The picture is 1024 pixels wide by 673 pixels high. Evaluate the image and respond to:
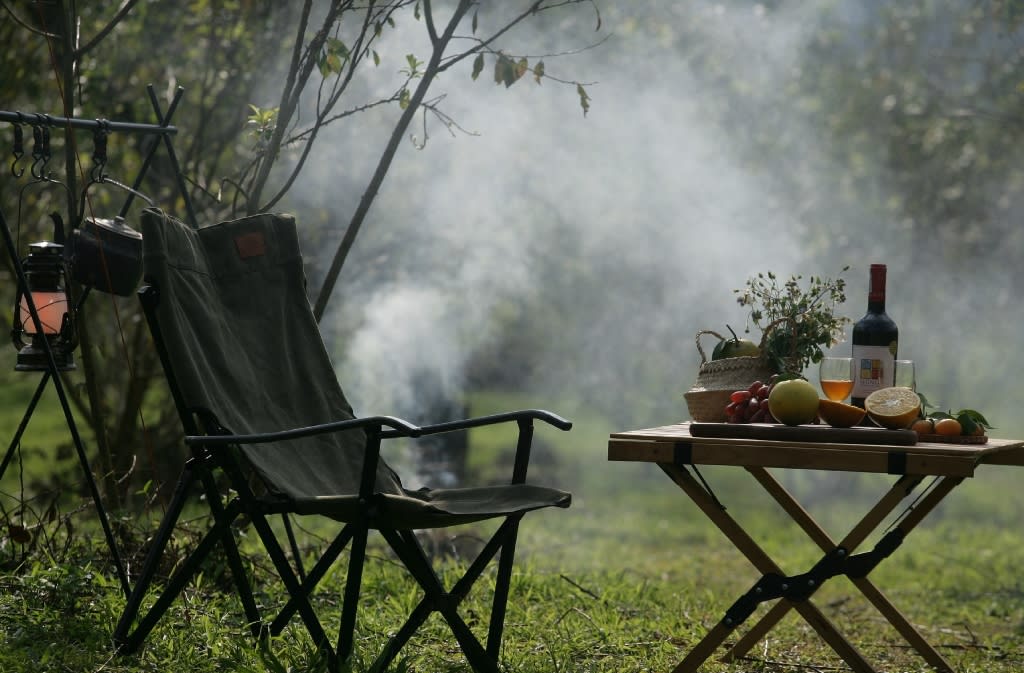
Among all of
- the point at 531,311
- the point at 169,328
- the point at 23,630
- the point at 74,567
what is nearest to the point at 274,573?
the point at 74,567

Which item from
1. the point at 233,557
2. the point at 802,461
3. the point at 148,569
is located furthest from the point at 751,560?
the point at 148,569

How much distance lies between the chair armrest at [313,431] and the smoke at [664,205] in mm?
4845

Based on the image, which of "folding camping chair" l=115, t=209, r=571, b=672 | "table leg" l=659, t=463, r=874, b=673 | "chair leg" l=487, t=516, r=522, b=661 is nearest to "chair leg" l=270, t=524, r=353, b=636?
"folding camping chair" l=115, t=209, r=571, b=672

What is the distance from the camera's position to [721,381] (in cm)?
267

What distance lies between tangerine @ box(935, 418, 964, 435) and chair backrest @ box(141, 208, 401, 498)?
49.6 inches

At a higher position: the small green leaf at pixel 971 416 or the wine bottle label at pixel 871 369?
the wine bottle label at pixel 871 369

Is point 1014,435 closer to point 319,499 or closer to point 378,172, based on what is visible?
point 378,172

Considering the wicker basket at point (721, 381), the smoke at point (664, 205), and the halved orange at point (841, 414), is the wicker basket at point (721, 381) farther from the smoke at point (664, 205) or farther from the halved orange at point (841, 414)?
the smoke at point (664, 205)

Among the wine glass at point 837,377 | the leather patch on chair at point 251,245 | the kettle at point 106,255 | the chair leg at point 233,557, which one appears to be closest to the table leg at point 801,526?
the wine glass at point 837,377

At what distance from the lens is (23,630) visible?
263 centimetres

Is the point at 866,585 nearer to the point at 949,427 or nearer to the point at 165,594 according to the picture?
the point at 949,427

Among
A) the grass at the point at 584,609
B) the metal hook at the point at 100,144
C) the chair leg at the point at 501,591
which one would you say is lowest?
the grass at the point at 584,609

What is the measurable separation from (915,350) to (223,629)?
23.6 ft

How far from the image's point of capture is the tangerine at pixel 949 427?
8.04 ft
